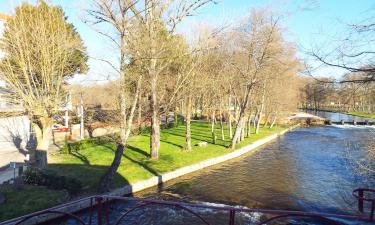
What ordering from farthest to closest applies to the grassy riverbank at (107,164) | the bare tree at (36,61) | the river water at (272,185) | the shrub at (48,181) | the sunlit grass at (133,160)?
the sunlit grass at (133,160) < the bare tree at (36,61) < the shrub at (48,181) < the river water at (272,185) < the grassy riverbank at (107,164)

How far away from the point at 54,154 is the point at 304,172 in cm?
1780

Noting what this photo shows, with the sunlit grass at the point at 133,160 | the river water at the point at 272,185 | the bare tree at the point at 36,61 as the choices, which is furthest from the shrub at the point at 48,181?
the river water at the point at 272,185

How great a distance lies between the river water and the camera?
16516mm

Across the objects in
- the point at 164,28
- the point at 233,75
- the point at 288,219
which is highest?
the point at 164,28

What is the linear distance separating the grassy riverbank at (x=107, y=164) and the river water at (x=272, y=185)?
160 cm

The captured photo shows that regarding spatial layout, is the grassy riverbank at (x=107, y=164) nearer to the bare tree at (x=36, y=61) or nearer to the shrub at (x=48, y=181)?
the shrub at (x=48, y=181)

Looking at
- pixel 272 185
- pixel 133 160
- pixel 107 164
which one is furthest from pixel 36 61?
pixel 272 185

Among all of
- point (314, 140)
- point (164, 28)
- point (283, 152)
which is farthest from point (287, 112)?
point (164, 28)

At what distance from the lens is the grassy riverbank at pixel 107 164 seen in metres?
15.2

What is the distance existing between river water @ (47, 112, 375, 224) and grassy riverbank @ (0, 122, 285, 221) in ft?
5.24

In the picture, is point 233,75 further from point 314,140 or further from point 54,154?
point 54,154

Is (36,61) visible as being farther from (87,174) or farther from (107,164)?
(107,164)

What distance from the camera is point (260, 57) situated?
3198cm

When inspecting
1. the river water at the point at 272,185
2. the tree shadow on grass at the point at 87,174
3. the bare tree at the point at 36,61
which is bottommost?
the river water at the point at 272,185
